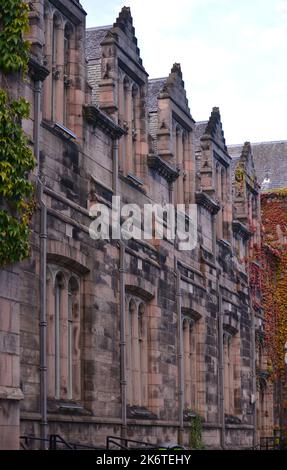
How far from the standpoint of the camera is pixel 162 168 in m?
34.0

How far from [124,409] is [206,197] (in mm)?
11136

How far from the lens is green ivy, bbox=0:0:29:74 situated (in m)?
22.2

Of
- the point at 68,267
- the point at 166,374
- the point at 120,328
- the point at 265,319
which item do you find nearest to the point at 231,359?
the point at 265,319

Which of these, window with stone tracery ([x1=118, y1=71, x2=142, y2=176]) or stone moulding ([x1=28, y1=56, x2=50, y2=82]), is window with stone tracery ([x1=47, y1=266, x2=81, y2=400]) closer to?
stone moulding ([x1=28, y1=56, x2=50, y2=82])

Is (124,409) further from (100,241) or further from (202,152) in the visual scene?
(202,152)

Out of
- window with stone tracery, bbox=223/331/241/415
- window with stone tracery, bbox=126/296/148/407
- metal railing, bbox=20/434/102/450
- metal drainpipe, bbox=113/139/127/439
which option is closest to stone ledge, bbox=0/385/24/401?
metal railing, bbox=20/434/102/450

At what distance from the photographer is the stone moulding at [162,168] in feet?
108

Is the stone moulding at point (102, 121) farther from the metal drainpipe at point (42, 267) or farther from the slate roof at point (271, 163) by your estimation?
the slate roof at point (271, 163)

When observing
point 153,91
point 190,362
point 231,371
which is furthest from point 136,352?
point 231,371

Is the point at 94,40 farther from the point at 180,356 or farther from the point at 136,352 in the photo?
the point at 180,356

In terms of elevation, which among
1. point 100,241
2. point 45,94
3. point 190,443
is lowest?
point 190,443

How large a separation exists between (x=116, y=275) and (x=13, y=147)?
791 cm

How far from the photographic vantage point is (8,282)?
21.6 m

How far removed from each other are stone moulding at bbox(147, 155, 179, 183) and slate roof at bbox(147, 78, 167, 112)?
7.97ft
